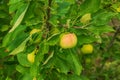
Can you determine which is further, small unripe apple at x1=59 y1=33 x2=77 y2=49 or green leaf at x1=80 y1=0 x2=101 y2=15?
green leaf at x1=80 y1=0 x2=101 y2=15

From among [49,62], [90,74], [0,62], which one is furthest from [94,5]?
[90,74]

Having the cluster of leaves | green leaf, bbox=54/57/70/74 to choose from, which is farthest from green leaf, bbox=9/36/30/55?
green leaf, bbox=54/57/70/74

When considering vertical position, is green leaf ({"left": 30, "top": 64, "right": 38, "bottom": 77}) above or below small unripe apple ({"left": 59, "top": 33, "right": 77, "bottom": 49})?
below

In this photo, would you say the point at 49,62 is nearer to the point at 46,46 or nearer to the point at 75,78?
the point at 46,46

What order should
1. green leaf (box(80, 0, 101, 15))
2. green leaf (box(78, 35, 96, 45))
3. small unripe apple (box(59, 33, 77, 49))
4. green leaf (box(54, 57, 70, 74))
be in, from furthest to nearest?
green leaf (box(54, 57, 70, 74)) → green leaf (box(78, 35, 96, 45)) → green leaf (box(80, 0, 101, 15)) → small unripe apple (box(59, 33, 77, 49))

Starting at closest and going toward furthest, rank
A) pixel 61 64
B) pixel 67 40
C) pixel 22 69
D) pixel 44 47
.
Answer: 1. pixel 67 40
2. pixel 44 47
3. pixel 61 64
4. pixel 22 69

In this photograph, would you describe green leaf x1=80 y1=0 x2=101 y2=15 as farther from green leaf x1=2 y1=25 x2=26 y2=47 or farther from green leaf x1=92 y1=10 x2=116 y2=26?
green leaf x1=2 y1=25 x2=26 y2=47

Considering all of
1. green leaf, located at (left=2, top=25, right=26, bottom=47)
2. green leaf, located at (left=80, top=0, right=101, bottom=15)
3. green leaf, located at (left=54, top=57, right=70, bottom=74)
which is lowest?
green leaf, located at (left=54, top=57, right=70, bottom=74)

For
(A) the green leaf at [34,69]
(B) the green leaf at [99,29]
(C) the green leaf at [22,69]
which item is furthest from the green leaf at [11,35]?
(B) the green leaf at [99,29]

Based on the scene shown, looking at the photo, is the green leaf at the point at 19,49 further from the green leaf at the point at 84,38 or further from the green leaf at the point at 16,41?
the green leaf at the point at 84,38

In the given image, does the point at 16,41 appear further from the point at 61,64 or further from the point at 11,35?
the point at 61,64

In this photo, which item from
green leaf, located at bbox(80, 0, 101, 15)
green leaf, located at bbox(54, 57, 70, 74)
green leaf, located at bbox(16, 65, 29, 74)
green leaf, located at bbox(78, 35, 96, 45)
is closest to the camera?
green leaf, located at bbox(80, 0, 101, 15)

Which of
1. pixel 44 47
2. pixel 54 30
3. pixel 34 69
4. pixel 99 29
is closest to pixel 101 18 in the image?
pixel 99 29
